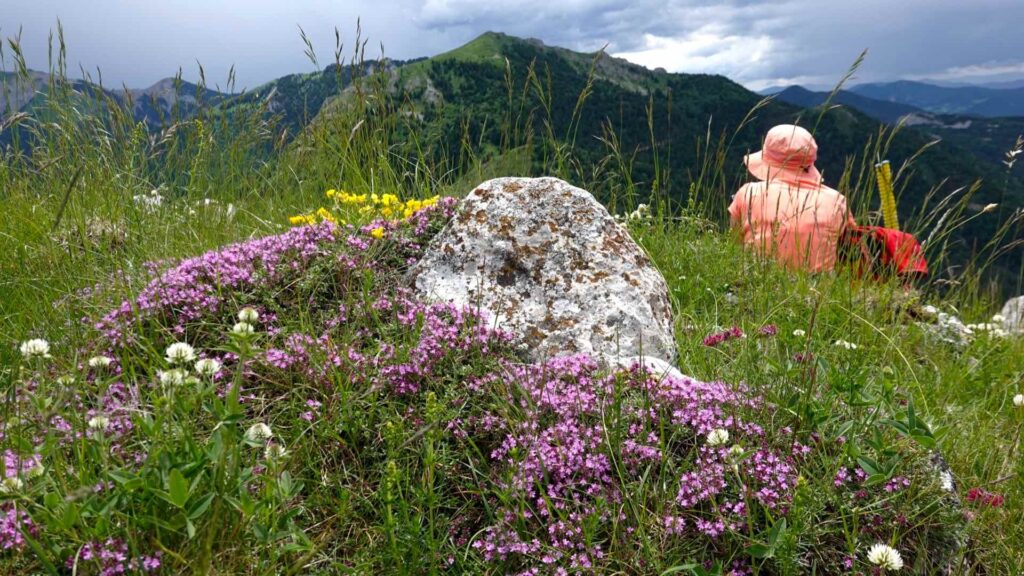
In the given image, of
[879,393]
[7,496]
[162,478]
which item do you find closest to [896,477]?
[879,393]

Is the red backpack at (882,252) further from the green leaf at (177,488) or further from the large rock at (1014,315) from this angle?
the green leaf at (177,488)

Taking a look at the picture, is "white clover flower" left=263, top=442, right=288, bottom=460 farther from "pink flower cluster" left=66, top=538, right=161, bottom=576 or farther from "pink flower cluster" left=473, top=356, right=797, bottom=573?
"pink flower cluster" left=473, top=356, right=797, bottom=573

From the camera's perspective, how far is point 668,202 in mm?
6070

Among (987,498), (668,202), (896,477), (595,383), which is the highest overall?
(668,202)

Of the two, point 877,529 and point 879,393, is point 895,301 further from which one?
point 877,529

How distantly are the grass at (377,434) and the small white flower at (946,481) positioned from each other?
71mm

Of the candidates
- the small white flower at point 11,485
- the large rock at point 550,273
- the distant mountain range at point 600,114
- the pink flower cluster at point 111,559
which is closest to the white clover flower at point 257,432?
the pink flower cluster at point 111,559

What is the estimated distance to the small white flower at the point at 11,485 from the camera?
170cm

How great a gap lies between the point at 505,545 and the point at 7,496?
4.68 feet

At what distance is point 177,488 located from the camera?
5.37 feet

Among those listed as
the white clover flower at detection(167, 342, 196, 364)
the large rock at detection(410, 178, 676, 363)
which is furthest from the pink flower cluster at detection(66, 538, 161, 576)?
the large rock at detection(410, 178, 676, 363)

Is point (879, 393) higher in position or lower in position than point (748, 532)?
higher

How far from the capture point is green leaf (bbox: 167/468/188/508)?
163 centimetres

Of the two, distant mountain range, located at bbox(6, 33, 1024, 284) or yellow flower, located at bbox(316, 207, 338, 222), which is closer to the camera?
yellow flower, located at bbox(316, 207, 338, 222)
